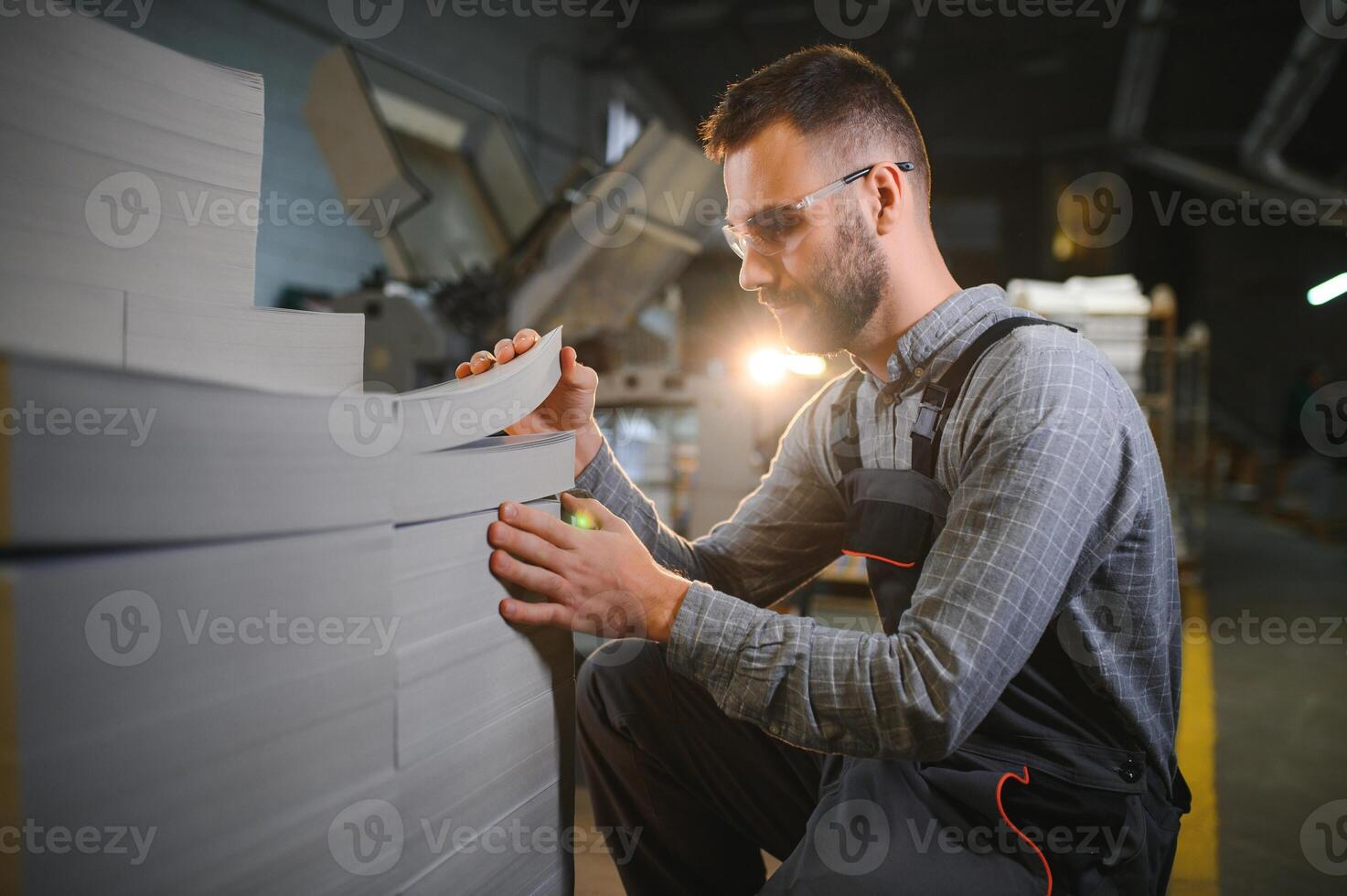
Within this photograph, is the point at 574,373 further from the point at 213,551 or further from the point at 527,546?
the point at 213,551

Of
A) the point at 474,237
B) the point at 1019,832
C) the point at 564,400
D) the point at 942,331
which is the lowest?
the point at 1019,832

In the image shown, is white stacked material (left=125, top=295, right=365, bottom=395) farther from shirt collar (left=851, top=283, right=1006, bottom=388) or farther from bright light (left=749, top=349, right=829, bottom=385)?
bright light (left=749, top=349, right=829, bottom=385)

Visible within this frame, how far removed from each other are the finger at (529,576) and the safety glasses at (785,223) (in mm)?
550

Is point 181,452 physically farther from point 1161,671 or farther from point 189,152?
point 1161,671

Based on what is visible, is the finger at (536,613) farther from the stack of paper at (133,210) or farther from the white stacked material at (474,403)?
the stack of paper at (133,210)

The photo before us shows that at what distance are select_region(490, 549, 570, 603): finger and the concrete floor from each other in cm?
87

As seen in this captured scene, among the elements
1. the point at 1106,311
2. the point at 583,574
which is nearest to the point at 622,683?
the point at 583,574

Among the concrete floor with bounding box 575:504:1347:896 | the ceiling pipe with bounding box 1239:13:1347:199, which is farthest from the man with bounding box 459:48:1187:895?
the ceiling pipe with bounding box 1239:13:1347:199

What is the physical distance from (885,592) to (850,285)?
15.4 inches

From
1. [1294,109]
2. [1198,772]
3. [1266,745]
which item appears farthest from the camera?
[1294,109]

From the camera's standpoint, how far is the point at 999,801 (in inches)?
31.6

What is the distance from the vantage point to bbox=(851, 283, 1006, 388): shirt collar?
3.35 ft

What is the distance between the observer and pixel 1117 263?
26.4 ft

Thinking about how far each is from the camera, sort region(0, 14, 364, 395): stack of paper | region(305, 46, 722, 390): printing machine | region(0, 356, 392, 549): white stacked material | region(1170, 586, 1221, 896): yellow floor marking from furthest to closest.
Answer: region(305, 46, 722, 390): printing machine, region(1170, 586, 1221, 896): yellow floor marking, region(0, 14, 364, 395): stack of paper, region(0, 356, 392, 549): white stacked material
